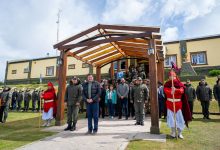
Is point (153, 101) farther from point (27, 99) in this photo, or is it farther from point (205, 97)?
point (27, 99)

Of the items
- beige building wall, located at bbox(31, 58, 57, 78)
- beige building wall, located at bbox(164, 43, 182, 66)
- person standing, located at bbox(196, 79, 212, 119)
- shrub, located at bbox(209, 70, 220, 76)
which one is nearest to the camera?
person standing, located at bbox(196, 79, 212, 119)

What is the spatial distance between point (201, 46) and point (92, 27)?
72.9 ft

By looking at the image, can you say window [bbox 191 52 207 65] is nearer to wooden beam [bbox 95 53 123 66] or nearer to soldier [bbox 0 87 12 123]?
wooden beam [bbox 95 53 123 66]

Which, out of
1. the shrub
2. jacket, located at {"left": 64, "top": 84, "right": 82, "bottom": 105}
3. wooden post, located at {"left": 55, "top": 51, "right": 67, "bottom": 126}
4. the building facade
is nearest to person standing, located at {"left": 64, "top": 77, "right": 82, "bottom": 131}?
jacket, located at {"left": 64, "top": 84, "right": 82, "bottom": 105}

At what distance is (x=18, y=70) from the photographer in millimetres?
40531

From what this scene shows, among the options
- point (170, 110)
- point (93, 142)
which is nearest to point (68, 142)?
point (93, 142)

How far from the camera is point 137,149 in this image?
516 centimetres

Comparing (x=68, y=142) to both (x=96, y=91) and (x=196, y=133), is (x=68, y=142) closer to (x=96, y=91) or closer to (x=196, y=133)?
(x=96, y=91)

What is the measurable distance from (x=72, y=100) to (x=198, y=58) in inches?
937

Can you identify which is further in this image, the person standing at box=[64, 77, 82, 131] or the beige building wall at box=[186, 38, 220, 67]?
the beige building wall at box=[186, 38, 220, 67]

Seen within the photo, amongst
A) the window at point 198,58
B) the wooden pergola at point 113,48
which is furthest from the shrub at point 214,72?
the wooden pergola at point 113,48

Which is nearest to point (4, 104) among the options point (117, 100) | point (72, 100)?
point (72, 100)

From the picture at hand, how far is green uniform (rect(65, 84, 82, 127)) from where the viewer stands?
26.1 feet

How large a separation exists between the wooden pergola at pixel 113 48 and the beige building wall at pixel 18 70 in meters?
29.9
